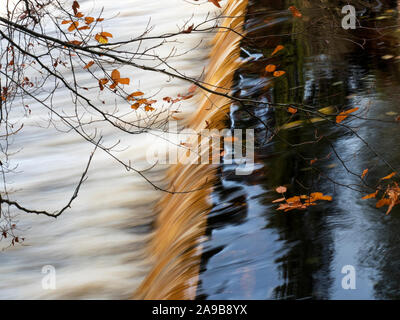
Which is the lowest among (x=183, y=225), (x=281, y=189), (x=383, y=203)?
(x=183, y=225)

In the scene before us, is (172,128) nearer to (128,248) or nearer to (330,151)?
(128,248)

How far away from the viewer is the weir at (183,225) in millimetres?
3302

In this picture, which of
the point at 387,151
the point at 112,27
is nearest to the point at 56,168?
the point at 387,151

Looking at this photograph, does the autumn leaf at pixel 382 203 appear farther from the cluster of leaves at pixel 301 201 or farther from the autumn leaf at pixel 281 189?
the autumn leaf at pixel 281 189

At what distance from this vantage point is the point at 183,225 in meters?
4.00

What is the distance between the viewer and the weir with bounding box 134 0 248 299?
3302mm

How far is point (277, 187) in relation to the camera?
3.74 metres

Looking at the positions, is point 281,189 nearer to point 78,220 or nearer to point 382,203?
point 382,203

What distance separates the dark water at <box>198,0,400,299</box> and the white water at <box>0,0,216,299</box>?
46.1 inches

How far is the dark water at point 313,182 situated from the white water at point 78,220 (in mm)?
1172

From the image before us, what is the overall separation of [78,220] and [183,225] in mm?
1604

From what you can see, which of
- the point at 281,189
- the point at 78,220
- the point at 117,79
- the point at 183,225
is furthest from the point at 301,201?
the point at 78,220

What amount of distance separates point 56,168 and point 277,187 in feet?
10.6

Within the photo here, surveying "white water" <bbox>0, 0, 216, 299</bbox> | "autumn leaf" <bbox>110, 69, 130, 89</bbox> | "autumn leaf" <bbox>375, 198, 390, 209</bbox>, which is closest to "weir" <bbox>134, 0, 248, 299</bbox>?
"white water" <bbox>0, 0, 216, 299</bbox>
